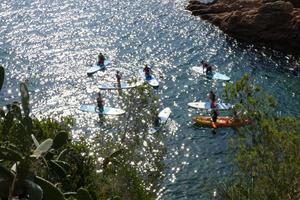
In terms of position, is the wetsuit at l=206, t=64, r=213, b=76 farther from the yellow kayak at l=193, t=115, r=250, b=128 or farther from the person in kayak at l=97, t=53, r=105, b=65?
the person in kayak at l=97, t=53, r=105, b=65

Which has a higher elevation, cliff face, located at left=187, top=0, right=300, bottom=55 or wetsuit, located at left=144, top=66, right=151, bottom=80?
wetsuit, located at left=144, top=66, right=151, bottom=80

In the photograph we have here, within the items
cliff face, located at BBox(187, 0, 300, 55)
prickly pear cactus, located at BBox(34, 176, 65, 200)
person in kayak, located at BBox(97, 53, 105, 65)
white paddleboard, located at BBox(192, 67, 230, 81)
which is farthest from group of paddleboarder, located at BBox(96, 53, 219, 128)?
prickly pear cactus, located at BBox(34, 176, 65, 200)

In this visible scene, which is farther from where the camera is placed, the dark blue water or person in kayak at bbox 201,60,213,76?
person in kayak at bbox 201,60,213,76

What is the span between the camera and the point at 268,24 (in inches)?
2446

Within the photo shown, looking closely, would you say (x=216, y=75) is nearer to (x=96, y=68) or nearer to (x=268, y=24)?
(x=96, y=68)

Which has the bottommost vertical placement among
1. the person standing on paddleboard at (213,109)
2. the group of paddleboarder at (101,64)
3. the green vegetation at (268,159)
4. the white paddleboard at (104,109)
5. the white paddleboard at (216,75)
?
the white paddleboard at (216,75)

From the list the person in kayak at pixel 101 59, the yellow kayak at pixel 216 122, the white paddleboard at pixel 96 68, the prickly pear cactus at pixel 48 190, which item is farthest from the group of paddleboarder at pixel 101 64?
the prickly pear cactus at pixel 48 190

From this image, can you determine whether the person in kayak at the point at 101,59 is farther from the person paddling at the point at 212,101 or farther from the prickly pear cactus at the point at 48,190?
the prickly pear cactus at the point at 48,190

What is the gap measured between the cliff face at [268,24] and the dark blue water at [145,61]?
7.01 ft

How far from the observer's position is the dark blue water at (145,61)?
38.0 meters

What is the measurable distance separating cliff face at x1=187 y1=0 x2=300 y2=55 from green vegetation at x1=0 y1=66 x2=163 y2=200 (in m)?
28.0

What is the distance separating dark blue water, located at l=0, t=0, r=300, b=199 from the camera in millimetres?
38031

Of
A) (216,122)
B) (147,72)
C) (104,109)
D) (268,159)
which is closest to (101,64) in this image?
(147,72)

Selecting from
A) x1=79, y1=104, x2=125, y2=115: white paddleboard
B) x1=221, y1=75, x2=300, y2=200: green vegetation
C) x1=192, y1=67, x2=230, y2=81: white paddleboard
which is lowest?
x1=192, y1=67, x2=230, y2=81: white paddleboard
